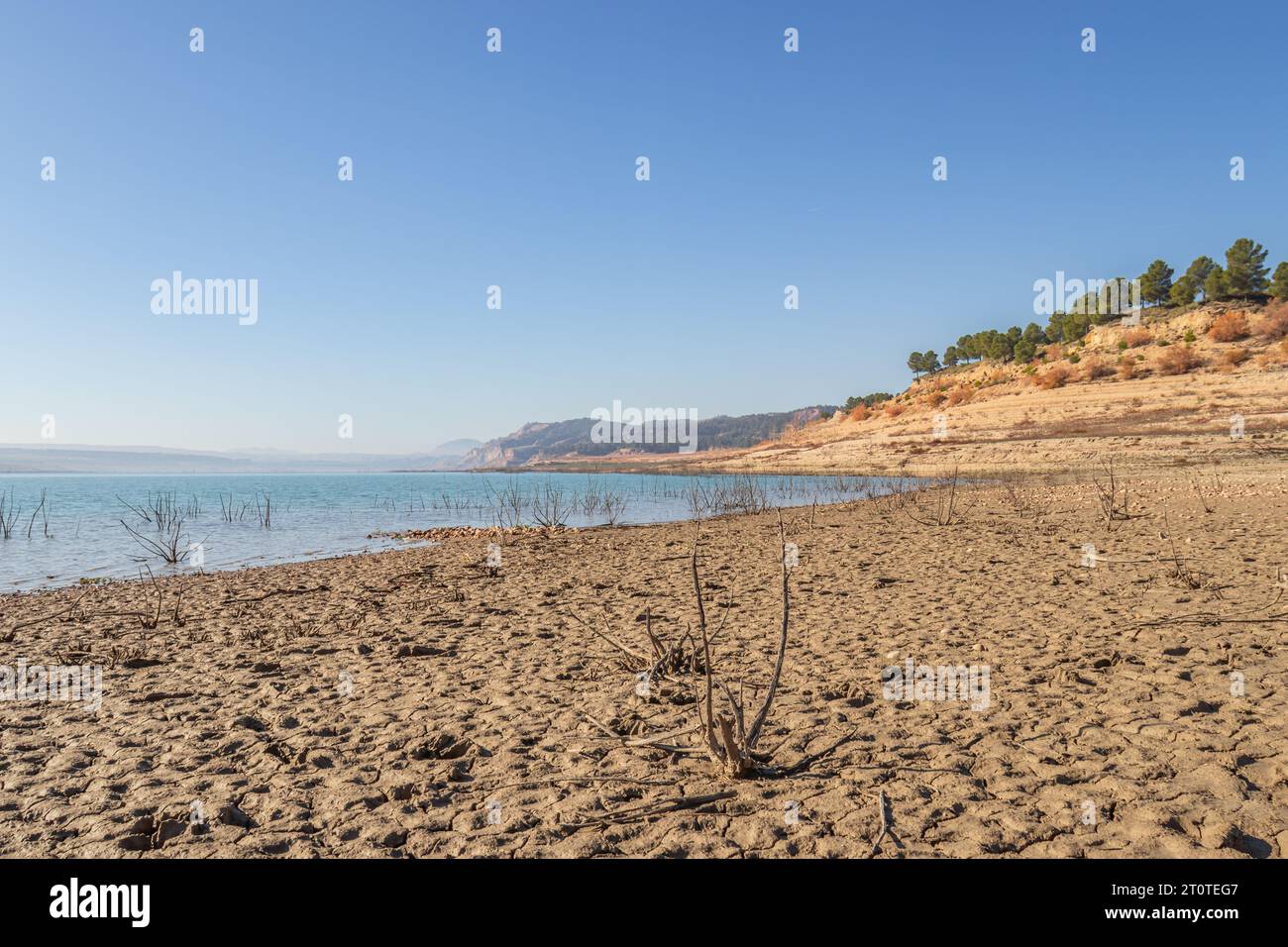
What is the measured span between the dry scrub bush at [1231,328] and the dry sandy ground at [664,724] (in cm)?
5311

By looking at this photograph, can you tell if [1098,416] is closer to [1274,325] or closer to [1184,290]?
[1274,325]

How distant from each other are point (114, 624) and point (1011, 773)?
10.9 meters

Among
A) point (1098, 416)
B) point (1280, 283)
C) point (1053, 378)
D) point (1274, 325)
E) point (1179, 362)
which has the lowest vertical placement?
point (1098, 416)

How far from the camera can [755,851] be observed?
3.24 m

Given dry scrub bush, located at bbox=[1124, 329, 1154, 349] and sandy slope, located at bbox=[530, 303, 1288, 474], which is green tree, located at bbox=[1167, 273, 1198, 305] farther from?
dry scrub bush, located at bbox=[1124, 329, 1154, 349]

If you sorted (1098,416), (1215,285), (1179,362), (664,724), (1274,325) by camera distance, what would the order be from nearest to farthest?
(664,724) < (1098,416) < (1274,325) < (1179,362) < (1215,285)

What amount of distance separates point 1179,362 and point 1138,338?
39.9ft

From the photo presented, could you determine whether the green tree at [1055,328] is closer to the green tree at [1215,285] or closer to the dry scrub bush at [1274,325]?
the green tree at [1215,285]

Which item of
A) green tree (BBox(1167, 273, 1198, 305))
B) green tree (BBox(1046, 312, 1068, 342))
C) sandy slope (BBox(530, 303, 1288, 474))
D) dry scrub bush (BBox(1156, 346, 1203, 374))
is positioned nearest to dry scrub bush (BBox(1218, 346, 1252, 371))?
sandy slope (BBox(530, 303, 1288, 474))

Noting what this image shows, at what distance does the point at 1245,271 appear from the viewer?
61.3 metres

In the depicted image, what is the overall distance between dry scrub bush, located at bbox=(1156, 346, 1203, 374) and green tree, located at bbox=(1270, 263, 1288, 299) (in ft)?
51.8

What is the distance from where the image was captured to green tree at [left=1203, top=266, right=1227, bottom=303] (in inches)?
2453

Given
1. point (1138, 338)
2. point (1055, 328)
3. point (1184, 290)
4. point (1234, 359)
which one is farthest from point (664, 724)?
point (1055, 328)
